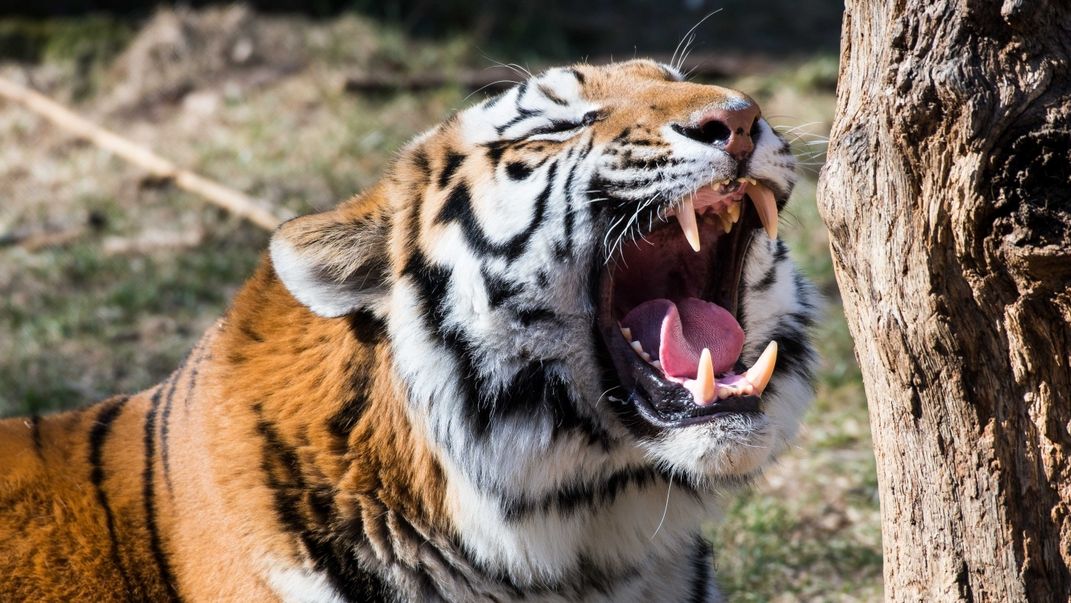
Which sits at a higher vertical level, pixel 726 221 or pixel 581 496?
pixel 726 221

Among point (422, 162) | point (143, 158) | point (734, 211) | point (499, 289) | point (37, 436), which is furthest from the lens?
point (143, 158)

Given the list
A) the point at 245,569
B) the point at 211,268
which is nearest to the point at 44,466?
the point at 245,569

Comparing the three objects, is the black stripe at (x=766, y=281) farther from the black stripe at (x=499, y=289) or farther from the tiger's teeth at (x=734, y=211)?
the black stripe at (x=499, y=289)

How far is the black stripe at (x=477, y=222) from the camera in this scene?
2.41 m

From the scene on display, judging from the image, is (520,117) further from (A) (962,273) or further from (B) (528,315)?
(A) (962,273)

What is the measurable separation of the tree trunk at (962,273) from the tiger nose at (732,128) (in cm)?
31

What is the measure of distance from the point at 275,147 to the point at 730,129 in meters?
5.18

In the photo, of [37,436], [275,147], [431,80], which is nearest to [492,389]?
[37,436]

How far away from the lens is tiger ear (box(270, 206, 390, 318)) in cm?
249

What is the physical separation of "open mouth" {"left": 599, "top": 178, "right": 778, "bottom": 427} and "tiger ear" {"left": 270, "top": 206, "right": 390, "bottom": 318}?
50 centimetres

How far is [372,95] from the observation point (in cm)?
763

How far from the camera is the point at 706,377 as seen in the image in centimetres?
232

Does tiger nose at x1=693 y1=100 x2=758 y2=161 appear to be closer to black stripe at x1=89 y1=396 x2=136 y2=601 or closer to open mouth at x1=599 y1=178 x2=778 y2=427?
open mouth at x1=599 y1=178 x2=778 y2=427

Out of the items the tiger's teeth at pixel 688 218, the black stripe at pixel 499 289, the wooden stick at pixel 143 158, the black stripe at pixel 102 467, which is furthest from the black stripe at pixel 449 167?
the wooden stick at pixel 143 158
